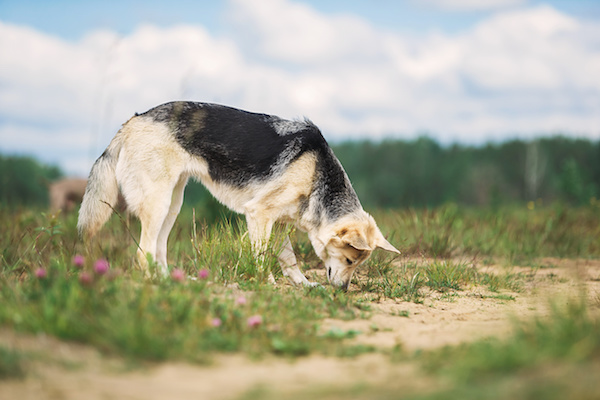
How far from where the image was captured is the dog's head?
5.55 metres

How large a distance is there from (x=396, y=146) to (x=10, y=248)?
25.4 m

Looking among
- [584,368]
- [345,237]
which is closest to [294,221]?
[345,237]

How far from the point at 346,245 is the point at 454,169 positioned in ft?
77.2

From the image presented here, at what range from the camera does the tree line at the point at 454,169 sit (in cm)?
2495

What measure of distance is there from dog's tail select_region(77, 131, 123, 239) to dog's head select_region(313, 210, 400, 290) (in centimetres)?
246

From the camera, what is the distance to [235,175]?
19.8 feet

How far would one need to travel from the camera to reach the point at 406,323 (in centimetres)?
429

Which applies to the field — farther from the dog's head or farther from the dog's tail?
the dog's tail

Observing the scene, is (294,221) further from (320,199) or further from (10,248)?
(10,248)

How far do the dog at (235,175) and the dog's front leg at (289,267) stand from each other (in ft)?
0.04

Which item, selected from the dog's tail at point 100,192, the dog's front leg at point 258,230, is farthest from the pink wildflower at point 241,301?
the dog's tail at point 100,192

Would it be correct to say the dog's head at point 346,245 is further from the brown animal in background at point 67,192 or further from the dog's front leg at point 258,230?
the brown animal in background at point 67,192

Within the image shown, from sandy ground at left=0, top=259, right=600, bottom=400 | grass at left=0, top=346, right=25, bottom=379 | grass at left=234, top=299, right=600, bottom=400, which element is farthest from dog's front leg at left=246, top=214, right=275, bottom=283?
grass at left=0, top=346, right=25, bottom=379

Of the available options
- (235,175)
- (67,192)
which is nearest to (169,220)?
(235,175)
